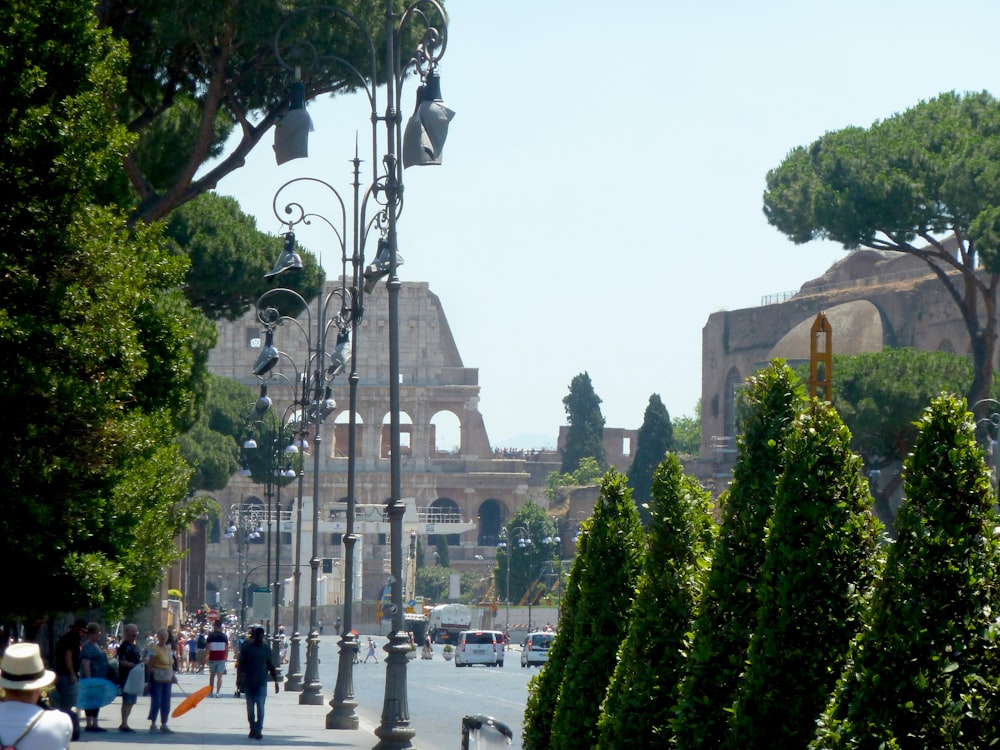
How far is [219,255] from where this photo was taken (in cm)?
2644

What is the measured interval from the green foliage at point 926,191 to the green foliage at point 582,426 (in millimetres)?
78945

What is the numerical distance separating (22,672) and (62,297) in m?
6.10

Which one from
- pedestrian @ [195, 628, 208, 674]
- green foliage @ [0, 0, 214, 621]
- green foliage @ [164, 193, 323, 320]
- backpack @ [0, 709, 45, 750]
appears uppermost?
green foliage @ [164, 193, 323, 320]

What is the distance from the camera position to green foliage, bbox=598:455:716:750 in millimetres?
9008

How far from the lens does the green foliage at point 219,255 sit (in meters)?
26.3

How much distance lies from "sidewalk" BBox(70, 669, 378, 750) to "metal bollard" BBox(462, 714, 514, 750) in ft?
25.0

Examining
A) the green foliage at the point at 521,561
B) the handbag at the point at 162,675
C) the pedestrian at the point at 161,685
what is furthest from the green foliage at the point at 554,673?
the green foliage at the point at 521,561

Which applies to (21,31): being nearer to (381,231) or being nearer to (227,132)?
(381,231)

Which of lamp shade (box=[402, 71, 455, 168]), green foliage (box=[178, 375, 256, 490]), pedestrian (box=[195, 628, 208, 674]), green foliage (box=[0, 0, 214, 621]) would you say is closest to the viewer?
green foliage (box=[0, 0, 214, 621])

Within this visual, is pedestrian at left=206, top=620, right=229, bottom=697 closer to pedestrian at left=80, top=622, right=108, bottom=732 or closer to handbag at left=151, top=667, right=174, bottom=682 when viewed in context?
handbag at left=151, top=667, right=174, bottom=682

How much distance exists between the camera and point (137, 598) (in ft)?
79.6

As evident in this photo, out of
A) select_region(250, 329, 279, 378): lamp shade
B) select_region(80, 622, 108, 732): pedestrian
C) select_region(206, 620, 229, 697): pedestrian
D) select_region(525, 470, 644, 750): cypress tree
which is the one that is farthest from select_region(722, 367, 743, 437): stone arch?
select_region(525, 470, 644, 750): cypress tree

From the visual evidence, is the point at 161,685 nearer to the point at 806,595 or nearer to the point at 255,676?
the point at 255,676

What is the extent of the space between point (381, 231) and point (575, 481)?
97.5 metres
